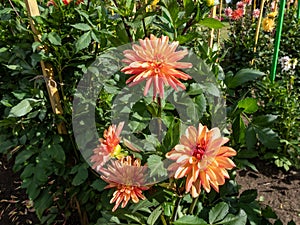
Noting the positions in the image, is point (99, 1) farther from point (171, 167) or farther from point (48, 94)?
point (171, 167)

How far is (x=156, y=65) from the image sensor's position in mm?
833

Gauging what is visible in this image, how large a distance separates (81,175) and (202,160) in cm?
68

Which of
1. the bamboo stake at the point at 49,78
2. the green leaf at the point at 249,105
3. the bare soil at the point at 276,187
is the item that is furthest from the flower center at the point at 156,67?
the bare soil at the point at 276,187

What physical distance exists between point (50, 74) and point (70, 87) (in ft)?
0.31

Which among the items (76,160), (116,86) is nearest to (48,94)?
→ (76,160)

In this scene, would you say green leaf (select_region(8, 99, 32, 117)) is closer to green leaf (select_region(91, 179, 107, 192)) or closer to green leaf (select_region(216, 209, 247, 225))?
green leaf (select_region(91, 179, 107, 192))

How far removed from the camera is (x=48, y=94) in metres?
1.42

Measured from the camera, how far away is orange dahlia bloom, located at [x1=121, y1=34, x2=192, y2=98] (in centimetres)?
82

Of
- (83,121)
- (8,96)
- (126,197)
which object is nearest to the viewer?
(126,197)

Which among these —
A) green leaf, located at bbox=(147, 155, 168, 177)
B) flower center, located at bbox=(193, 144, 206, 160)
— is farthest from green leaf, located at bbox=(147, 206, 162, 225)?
flower center, located at bbox=(193, 144, 206, 160)

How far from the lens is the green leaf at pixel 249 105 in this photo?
3.55ft

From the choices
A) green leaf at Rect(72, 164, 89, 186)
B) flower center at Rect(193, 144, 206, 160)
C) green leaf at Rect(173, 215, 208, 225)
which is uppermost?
flower center at Rect(193, 144, 206, 160)

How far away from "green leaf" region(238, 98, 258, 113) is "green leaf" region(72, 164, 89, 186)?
622mm

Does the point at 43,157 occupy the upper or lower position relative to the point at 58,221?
upper
